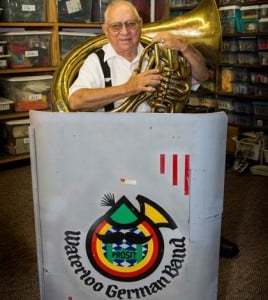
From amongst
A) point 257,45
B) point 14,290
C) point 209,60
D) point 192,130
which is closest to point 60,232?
point 192,130

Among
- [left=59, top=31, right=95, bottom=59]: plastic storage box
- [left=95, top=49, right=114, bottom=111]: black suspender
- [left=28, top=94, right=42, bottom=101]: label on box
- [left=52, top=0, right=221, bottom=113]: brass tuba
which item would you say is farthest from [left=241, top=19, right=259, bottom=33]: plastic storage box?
[left=95, top=49, right=114, bottom=111]: black suspender

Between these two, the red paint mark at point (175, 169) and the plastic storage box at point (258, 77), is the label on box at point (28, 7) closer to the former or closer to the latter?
the plastic storage box at point (258, 77)

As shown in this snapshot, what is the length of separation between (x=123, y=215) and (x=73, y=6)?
8.01 feet

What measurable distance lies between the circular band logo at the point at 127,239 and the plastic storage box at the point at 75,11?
7.78 ft

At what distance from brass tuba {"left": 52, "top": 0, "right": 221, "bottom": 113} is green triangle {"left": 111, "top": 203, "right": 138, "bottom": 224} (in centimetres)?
49

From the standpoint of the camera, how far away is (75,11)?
10.3 ft

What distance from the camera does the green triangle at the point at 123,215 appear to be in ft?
3.42

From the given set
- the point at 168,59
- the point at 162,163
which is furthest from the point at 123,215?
the point at 168,59

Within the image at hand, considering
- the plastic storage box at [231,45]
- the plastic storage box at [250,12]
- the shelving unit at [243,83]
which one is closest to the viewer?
the plastic storage box at [250,12]

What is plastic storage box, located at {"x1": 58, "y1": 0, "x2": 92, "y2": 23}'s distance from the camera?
3072 mm

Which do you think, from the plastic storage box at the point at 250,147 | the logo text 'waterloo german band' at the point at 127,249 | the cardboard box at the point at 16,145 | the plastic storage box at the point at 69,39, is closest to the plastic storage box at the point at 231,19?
the plastic storage box at the point at 250,147

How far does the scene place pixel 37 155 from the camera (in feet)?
3.46

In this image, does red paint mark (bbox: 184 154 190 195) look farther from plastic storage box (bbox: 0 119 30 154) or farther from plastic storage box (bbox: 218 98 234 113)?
plastic storage box (bbox: 218 98 234 113)

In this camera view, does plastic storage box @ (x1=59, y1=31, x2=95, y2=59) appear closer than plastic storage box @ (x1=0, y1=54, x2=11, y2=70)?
No
